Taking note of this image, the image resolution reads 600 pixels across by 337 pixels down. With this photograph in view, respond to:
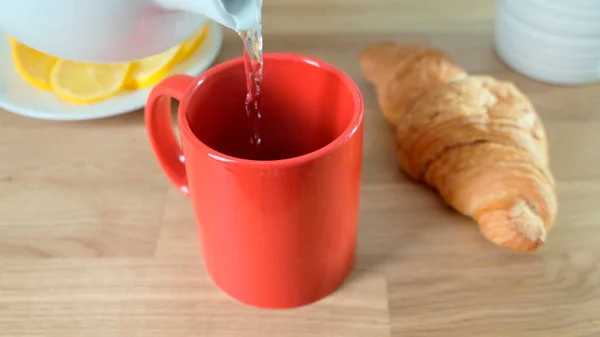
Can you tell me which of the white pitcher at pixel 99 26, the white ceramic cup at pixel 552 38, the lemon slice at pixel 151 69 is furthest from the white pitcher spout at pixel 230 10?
the white ceramic cup at pixel 552 38

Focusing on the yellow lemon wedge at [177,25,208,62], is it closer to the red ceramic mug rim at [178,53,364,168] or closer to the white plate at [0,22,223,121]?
the white plate at [0,22,223,121]

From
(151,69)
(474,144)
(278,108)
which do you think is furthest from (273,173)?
(151,69)

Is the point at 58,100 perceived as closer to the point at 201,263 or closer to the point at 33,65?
the point at 33,65

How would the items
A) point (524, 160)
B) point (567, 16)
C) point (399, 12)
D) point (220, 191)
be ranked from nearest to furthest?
point (220, 191)
point (524, 160)
point (567, 16)
point (399, 12)

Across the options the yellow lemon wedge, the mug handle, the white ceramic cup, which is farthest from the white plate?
the white ceramic cup

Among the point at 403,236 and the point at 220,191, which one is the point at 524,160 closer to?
the point at 403,236

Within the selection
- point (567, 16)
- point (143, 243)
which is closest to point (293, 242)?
point (143, 243)
